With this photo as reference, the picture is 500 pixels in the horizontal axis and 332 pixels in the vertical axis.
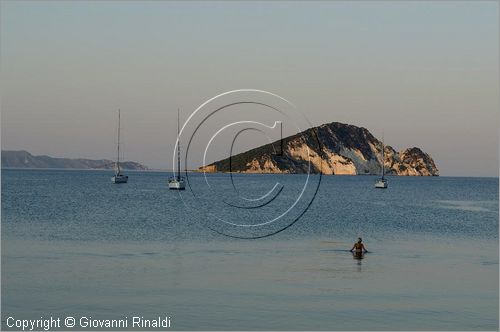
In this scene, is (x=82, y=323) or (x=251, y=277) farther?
(x=251, y=277)

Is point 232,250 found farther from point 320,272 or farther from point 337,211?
point 337,211

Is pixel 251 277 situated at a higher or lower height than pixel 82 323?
higher

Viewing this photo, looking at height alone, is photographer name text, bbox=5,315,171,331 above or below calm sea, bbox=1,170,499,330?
below

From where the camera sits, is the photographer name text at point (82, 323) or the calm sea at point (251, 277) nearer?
the photographer name text at point (82, 323)

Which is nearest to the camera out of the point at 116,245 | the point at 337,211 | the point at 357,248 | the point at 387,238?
the point at 357,248

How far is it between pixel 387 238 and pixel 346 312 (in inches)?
1733

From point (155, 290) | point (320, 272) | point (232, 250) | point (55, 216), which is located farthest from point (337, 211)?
point (155, 290)

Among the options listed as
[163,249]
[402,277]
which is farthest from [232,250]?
[402,277]

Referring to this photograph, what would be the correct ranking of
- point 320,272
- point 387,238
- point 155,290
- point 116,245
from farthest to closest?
point 387,238 → point 116,245 → point 320,272 → point 155,290

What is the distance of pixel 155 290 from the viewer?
44594 mm

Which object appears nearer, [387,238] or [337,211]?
[387,238]

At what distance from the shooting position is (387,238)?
82.3m

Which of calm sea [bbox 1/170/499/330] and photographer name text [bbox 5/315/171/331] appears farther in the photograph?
calm sea [bbox 1/170/499/330]

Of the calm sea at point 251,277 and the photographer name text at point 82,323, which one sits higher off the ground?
the calm sea at point 251,277
